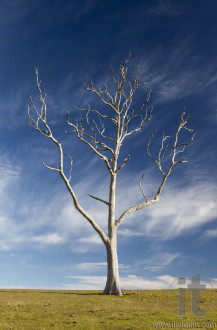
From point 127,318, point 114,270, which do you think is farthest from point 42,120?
point 127,318

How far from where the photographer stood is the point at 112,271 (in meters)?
21.0

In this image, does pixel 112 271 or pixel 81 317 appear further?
pixel 112 271

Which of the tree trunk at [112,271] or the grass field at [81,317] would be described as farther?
the tree trunk at [112,271]

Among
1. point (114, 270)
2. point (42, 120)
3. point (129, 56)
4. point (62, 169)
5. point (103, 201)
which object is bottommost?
point (114, 270)

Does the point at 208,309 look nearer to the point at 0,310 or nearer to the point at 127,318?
the point at 127,318

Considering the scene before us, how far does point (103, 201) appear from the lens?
2320 cm

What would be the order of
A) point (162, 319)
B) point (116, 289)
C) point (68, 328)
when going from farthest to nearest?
1. point (116, 289)
2. point (162, 319)
3. point (68, 328)

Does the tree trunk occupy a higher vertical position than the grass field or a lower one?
higher

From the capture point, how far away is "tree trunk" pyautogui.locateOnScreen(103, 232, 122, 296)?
818 inches

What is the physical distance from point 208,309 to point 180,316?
3519 millimetres

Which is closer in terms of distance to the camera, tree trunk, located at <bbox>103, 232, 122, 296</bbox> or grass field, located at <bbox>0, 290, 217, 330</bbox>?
grass field, located at <bbox>0, 290, 217, 330</bbox>

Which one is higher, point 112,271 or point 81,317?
point 112,271

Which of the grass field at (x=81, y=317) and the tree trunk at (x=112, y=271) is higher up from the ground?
the tree trunk at (x=112, y=271)

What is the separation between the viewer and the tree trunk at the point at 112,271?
20.8m
